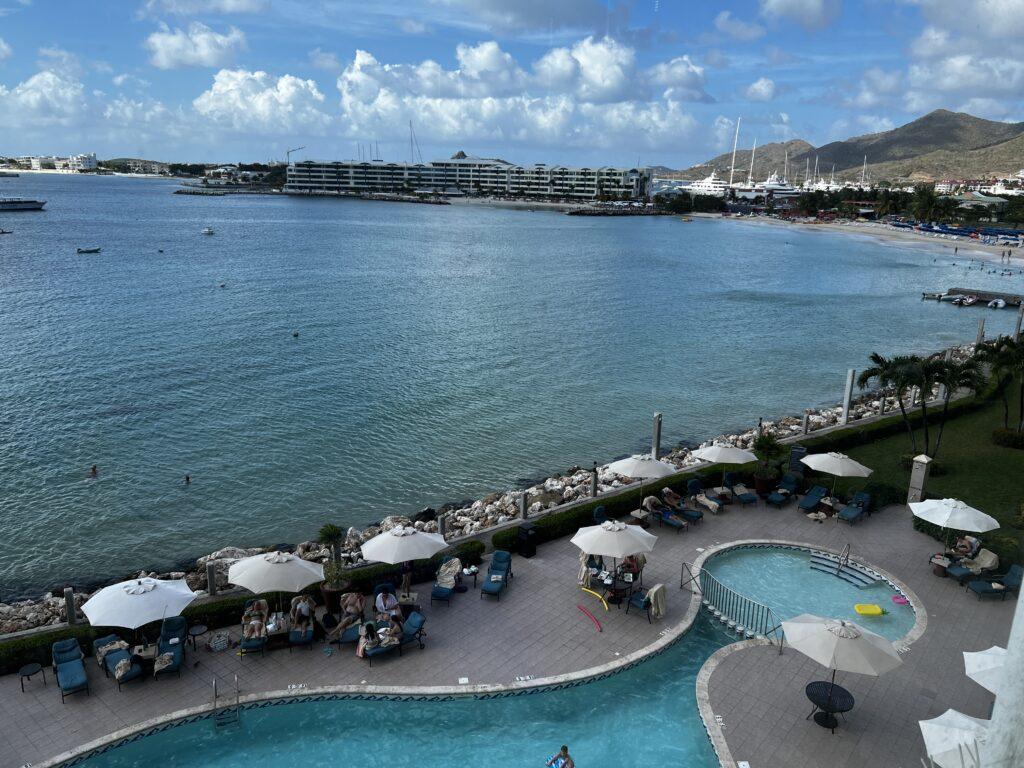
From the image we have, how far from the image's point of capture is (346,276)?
81938 millimetres

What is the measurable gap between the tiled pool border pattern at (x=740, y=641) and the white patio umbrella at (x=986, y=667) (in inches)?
107

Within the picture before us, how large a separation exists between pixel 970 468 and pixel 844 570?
9110 mm

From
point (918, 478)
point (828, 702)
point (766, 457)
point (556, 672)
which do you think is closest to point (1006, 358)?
point (918, 478)

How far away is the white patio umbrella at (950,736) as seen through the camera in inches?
345

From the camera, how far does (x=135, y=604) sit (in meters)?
13.0

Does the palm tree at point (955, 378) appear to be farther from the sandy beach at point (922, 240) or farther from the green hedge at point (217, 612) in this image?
the sandy beach at point (922, 240)

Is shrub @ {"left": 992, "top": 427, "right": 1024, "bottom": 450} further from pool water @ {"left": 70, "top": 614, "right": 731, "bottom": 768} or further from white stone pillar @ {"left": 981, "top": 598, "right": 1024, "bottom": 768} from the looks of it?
white stone pillar @ {"left": 981, "top": 598, "right": 1024, "bottom": 768}

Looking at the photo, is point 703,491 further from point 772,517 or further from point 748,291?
point 748,291

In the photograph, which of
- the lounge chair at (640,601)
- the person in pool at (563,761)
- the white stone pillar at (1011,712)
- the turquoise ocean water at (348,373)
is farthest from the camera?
the turquoise ocean water at (348,373)

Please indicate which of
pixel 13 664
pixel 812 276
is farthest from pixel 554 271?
pixel 13 664

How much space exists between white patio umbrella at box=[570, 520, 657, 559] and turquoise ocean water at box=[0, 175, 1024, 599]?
11.1 meters

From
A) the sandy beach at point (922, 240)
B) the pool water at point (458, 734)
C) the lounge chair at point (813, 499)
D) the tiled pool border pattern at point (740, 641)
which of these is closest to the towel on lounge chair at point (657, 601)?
the tiled pool border pattern at point (740, 641)

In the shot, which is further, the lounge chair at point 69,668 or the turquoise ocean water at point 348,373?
the turquoise ocean water at point 348,373

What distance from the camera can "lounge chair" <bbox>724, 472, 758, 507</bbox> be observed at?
20531 millimetres
